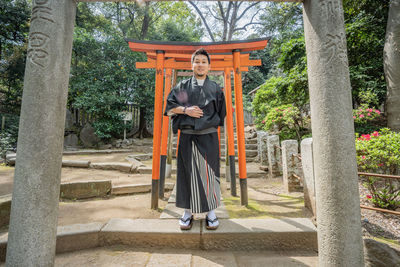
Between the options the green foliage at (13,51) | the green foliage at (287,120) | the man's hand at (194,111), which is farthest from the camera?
the green foliage at (13,51)

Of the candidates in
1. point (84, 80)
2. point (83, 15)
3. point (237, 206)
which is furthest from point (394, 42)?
point (83, 15)

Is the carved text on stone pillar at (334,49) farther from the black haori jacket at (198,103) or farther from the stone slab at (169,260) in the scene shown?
the stone slab at (169,260)

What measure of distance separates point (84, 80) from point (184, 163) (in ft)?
30.9

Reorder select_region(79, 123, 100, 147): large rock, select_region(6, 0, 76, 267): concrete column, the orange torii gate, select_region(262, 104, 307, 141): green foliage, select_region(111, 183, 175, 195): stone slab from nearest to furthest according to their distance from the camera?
1. select_region(6, 0, 76, 267): concrete column
2. the orange torii gate
3. select_region(111, 183, 175, 195): stone slab
4. select_region(262, 104, 307, 141): green foliage
5. select_region(79, 123, 100, 147): large rock

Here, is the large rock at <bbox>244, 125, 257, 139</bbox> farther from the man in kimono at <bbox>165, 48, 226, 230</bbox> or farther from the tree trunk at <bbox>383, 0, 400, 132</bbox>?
the man in kimono at <bbox>165, 48, 226, 230</bbox>

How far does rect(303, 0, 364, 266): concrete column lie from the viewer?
125 centimetres

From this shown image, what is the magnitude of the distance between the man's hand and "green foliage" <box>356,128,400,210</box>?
2732 millimetres

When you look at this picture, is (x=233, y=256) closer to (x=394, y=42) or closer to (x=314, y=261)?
(x=314, y=261)

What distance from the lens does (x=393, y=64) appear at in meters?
4.54

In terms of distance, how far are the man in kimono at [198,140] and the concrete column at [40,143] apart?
1.11m

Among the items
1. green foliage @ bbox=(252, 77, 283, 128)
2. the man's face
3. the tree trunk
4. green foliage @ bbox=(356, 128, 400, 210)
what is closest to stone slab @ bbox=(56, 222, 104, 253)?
the man's face

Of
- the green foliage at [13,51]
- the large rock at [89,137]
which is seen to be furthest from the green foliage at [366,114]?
the green foliage at [13,51]

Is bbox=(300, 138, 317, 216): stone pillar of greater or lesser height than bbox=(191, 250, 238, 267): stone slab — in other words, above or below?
above

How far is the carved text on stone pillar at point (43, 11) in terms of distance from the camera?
4.40 ft
